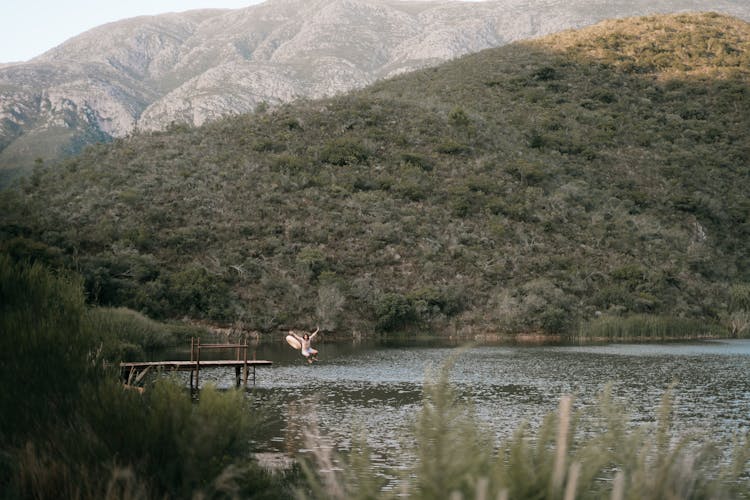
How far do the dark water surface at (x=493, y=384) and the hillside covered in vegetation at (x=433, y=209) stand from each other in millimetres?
9197

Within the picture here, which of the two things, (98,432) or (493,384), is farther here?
(493,384)

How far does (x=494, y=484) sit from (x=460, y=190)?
202 ft

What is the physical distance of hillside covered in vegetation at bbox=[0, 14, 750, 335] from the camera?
170 feet

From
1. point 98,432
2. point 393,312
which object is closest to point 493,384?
point 98,432

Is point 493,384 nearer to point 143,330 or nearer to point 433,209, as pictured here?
point 143,330

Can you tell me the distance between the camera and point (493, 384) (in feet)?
95.9

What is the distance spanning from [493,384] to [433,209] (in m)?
36.9

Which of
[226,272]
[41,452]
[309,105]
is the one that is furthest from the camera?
[309,105]

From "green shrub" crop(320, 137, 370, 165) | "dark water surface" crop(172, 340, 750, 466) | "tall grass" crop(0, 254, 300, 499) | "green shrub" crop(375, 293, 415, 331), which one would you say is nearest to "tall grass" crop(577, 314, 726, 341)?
"dark water surface" crop(172, 340, 750, 466)

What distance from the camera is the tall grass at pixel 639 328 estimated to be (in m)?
51.2

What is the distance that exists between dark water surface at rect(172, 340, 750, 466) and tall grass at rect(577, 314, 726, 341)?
6.15 meters

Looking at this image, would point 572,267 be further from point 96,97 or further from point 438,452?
point 96,97

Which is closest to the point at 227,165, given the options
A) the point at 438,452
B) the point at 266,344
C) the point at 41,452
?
the point at 266,344

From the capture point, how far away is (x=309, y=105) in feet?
269
